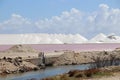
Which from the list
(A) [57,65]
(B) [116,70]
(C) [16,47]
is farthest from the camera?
(C) [16,47]

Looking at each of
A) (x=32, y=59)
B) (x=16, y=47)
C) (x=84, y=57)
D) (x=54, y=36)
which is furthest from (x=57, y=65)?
(x=54, y=36)

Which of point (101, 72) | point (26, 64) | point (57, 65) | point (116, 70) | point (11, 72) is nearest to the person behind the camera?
point (101, 72)

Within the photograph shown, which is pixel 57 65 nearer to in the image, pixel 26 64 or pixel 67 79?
pixel 26 64

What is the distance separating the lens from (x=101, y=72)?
27.8m

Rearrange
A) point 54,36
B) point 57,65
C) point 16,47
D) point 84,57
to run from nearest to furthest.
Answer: point 57,65
point 84,57
point 16,47
point 54,36

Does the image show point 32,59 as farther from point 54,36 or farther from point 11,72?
point 54,36

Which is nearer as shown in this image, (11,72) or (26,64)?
(11,72)

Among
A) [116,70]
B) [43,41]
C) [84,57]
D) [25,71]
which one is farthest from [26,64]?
[43,41]

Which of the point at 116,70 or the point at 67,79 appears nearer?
the point at 67,79

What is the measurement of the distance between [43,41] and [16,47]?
191ft

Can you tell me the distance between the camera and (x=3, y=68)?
41.9 m

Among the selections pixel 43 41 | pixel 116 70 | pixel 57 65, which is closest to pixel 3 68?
pixel 57 65

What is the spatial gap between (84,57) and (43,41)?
6553 cm

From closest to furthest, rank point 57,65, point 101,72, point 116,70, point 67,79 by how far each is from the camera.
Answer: point 67,79 < point 101,72 < point 116,70 < point 57,65
